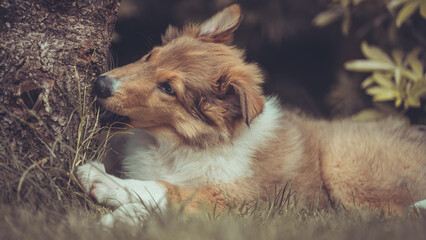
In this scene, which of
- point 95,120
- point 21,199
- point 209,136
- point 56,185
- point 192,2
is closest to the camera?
point 21,199

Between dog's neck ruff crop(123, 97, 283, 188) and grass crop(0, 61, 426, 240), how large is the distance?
1.14ft

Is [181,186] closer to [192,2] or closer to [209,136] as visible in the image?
[209,136]

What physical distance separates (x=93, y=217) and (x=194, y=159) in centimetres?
91

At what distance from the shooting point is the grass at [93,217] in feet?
6.35

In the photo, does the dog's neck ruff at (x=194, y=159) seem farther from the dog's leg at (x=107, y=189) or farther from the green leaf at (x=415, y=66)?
the green leaf at (x=415, y=66)

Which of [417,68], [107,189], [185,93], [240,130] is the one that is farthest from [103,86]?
[417,68]

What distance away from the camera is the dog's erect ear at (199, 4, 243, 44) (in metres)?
3.39

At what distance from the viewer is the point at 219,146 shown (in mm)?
3020

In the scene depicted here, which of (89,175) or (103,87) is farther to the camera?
(103,87)

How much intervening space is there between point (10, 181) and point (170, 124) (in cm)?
104

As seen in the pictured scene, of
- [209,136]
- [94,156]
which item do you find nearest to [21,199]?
[94,156]

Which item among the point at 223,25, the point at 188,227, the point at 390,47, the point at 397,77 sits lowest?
the point at 188,227

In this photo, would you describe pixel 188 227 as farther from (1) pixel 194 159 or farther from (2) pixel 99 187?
(1) pixel 194 159

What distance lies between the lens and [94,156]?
2.80m
